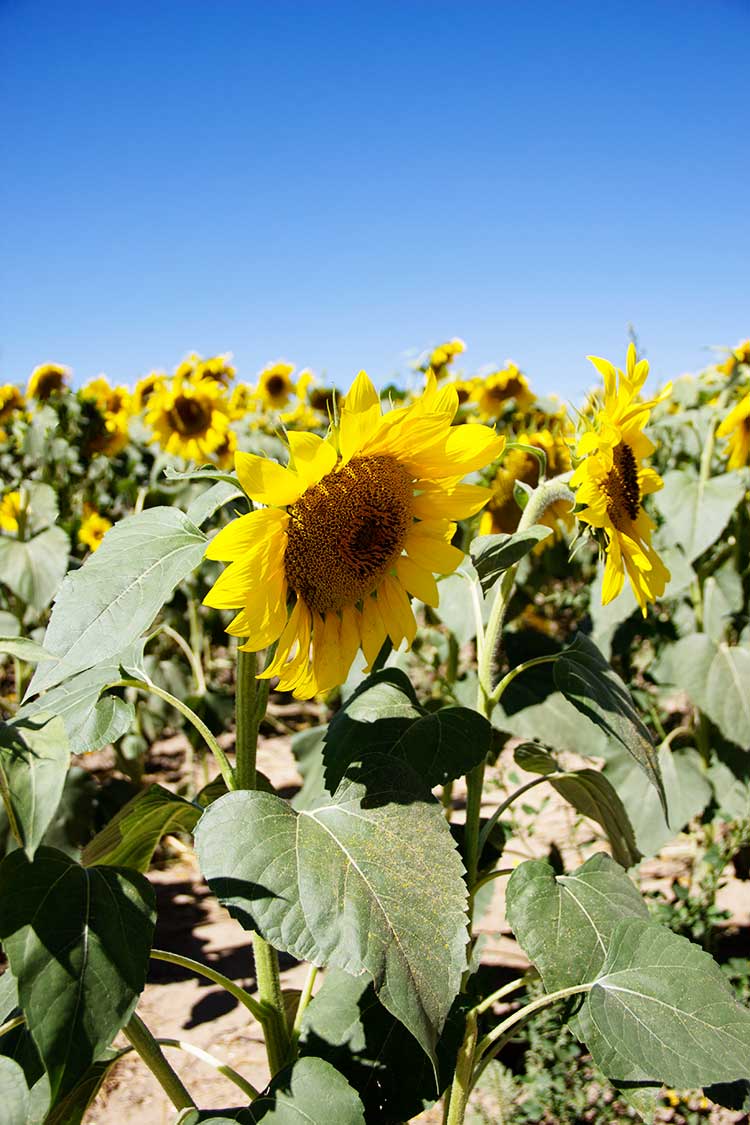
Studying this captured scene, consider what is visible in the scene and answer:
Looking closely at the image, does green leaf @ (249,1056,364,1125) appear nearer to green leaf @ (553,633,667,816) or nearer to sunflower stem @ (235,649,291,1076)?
sunflower stem @ (235,649,291,1076)

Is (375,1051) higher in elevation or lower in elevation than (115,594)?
lower

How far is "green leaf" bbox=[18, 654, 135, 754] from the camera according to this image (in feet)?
3.11

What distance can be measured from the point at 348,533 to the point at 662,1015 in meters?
0.53

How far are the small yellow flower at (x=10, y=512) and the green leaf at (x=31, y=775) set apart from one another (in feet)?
6.57

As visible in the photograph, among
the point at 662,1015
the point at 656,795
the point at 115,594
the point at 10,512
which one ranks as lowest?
the point at 656,795

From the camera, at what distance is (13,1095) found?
0.78 metres

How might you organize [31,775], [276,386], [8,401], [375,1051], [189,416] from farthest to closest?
1. [276,386]
2. [8,401]
3. [189,416]
4. [375,1051]
5. [31,775]

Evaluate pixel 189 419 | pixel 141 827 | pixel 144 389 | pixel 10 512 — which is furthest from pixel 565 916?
pixel 144 389

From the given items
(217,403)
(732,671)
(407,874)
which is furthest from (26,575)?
(407,874)

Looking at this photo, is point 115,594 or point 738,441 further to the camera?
point 738,441

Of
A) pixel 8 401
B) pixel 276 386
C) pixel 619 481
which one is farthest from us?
pixel 276 386

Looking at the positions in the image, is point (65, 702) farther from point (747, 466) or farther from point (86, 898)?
point (747, 466)

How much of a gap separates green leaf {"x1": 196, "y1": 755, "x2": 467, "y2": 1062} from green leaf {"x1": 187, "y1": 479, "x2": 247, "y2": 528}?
0.86 feet

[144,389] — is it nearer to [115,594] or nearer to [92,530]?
[92,530]
